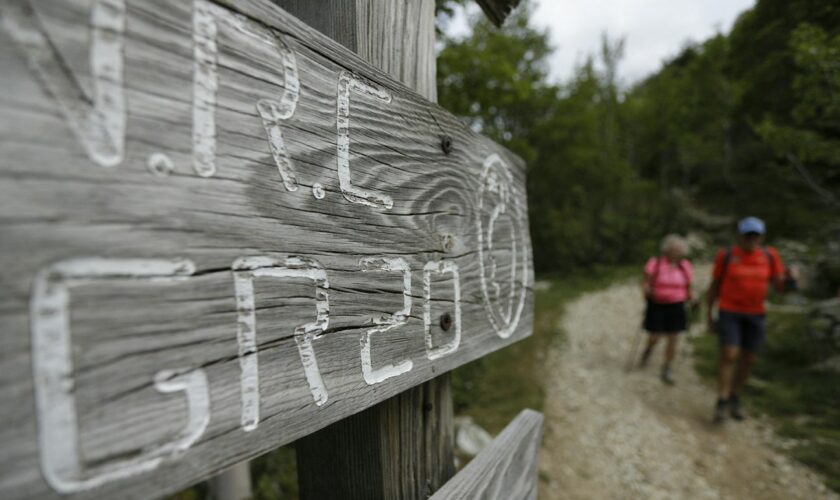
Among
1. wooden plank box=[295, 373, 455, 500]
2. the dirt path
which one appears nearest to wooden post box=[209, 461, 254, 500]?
the dirt path

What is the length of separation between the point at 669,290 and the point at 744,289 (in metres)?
1.26

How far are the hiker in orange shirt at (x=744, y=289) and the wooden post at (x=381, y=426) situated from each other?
13.6 ft

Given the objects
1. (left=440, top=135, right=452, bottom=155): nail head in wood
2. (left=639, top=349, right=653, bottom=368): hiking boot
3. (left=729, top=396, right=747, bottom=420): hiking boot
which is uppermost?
(left=440, top=135, right=452, bottom=155): nail head in wood

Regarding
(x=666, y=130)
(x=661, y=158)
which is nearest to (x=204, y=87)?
(x=666, y=130)

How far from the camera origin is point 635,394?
530 centimetres

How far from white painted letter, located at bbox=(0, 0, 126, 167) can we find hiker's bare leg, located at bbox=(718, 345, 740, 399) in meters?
5.10

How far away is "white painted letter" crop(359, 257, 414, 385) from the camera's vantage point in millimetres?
739

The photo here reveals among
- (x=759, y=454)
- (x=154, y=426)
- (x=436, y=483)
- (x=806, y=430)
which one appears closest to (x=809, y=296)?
(x=806, y=430)

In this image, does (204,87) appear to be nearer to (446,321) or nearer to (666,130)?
(446,321)

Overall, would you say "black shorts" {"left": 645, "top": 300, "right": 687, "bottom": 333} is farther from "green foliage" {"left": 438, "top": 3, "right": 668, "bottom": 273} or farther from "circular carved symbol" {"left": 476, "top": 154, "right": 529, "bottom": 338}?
"green foliage" {"left": 438, "top": 3, "right": 668, "bottom": 273}

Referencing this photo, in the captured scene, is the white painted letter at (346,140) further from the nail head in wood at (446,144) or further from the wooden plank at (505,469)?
the wooden plank at (505,469)

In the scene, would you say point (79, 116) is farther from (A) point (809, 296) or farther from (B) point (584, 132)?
(B) point (584, 132)

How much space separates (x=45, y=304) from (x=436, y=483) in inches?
36.3

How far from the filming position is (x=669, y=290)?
5.27 m
